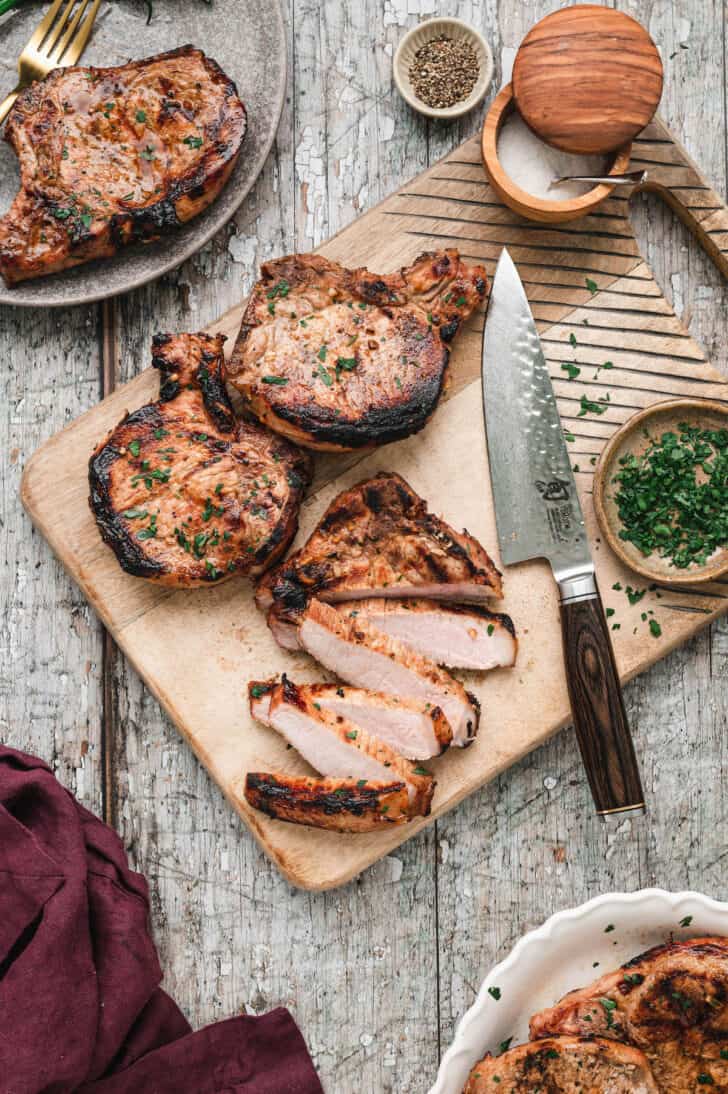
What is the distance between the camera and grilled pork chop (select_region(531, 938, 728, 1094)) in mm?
3039

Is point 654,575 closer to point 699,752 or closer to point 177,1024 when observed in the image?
point 699,752

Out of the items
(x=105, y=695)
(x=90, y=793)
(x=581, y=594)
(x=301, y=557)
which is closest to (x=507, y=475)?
(x=581, y=594)

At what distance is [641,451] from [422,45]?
156cm

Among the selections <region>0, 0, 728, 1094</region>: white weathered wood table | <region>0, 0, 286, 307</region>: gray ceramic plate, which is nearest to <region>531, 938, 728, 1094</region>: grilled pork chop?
<region>0, 0, 728, 1094</region>: white weathered wood table

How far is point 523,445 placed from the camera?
340 centimetres

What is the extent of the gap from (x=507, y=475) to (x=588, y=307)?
2.13 ft

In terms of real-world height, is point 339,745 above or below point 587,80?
below

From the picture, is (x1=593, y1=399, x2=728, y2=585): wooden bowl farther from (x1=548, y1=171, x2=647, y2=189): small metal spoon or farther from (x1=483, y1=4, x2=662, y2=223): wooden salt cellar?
(x1=483, y1=4, x2=662, y2=223): wooden salt cellar

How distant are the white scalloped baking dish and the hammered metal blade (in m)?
1.08

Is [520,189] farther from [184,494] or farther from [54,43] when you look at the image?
[54,43]

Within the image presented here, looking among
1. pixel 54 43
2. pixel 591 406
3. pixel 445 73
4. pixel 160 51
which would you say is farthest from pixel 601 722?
pixel 54 43

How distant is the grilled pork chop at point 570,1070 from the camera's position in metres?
2.98

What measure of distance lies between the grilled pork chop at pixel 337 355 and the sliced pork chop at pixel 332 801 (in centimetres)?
105

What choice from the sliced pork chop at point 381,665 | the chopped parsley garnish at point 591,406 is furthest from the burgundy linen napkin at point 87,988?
the chopped parsley garnish at point 591,406
